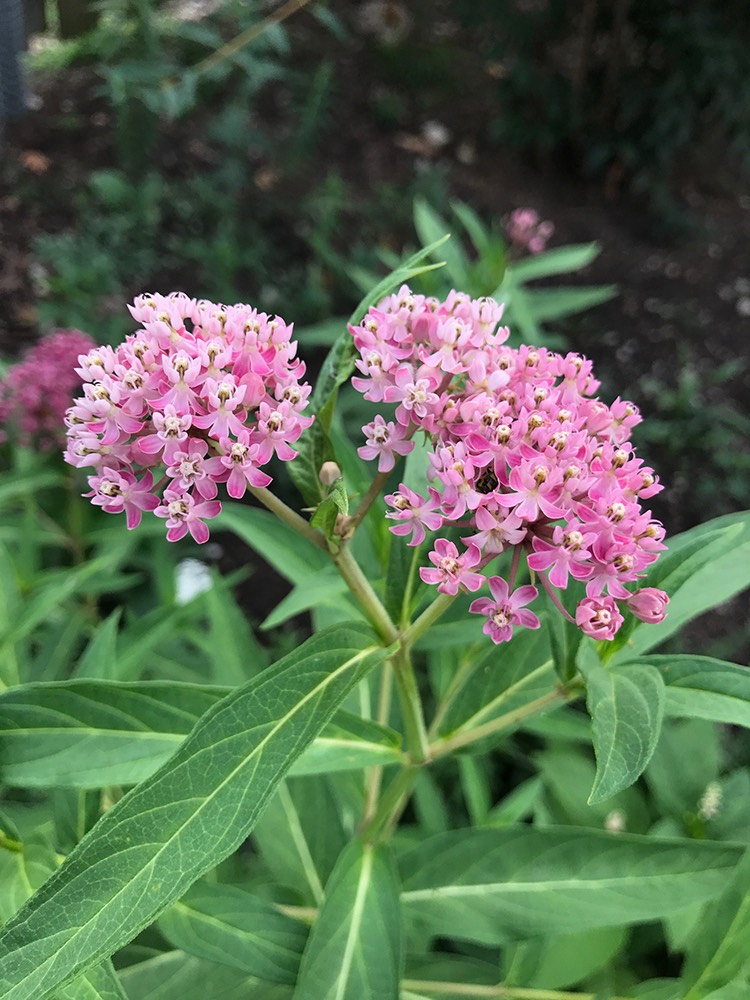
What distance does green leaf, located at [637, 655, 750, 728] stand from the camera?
2.80ft

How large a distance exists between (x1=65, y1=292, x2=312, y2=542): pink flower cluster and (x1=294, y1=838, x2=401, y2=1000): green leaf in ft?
1.83

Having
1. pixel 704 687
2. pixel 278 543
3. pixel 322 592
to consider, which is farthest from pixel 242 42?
pixel 704 687

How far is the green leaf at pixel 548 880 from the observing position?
1.06 m

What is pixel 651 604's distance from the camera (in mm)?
822

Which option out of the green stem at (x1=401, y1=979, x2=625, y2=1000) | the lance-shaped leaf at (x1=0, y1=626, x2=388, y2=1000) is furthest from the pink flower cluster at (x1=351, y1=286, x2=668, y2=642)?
the green stem at (x1=401, y1=979, x2=625, y2=1000)

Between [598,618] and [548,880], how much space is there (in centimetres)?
50

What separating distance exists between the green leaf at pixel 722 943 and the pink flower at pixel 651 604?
1.36 feet

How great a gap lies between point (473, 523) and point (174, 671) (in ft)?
4.51

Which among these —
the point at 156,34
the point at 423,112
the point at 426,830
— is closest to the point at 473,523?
Answer: the point at 426,830

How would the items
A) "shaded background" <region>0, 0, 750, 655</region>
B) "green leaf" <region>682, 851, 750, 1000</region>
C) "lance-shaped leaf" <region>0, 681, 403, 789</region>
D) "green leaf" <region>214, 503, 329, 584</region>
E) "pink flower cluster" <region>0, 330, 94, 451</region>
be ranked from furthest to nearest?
"shaded background" <region>0, 0, 750, 655</region> → "pink flower cluster" <region>0, 330, 94, 451</region> → "green leaf" <region>214, 503, 329, 584</region> → "green leaf" <region>682, 851, 750, 1000</region> → "lance-shaped leaf" <region>0, 681, 403, 789</region>

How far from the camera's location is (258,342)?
820mm

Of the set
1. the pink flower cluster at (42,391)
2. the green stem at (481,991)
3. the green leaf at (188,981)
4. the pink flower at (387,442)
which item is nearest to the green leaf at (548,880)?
the green stem at (481,991)

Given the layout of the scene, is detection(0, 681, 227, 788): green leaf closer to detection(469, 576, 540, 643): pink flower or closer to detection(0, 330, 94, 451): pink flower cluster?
detection(469, 576, 540, 643): pink flower

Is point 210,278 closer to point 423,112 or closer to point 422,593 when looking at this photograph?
point 423,112
